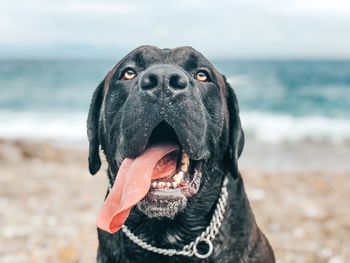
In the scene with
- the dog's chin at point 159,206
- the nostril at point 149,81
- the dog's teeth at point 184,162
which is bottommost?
the dog's chin at point 159,206

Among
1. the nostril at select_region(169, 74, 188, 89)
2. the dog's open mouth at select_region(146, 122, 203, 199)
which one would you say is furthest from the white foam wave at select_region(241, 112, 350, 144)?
the nostril at select_region(169, 74, 188, 89)

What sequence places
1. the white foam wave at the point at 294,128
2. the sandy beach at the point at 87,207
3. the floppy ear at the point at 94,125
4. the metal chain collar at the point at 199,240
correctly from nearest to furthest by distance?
the metal chain collar at the point at 199,240
the floppy ear at the point at 94,125
the sandy beach at the point at 87,207
the white foam wave at the point at 294,128

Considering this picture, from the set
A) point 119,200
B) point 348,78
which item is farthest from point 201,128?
→ point 348,78

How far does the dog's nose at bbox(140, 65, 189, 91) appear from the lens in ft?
9.22

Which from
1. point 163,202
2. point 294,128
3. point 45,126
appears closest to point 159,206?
point 163,202

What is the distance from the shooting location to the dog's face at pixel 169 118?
2.86 m

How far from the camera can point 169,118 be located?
2.86 m

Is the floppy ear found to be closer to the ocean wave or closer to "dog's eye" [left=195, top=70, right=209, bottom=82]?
"dog's eye" [left=195, top=70, right=209, bottom=82]

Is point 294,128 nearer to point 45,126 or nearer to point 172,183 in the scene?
point 45,126

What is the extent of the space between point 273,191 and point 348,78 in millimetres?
28439

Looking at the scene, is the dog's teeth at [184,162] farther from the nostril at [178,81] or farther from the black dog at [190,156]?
the nostril at [178,81]

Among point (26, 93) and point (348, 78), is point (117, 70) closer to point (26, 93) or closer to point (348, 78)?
point (26, 93)

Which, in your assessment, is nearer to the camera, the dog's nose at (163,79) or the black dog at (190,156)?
the dog's nose at (163,79)

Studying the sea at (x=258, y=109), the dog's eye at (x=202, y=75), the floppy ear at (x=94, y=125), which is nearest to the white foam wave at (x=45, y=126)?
the sea at (x=258, y=109)
